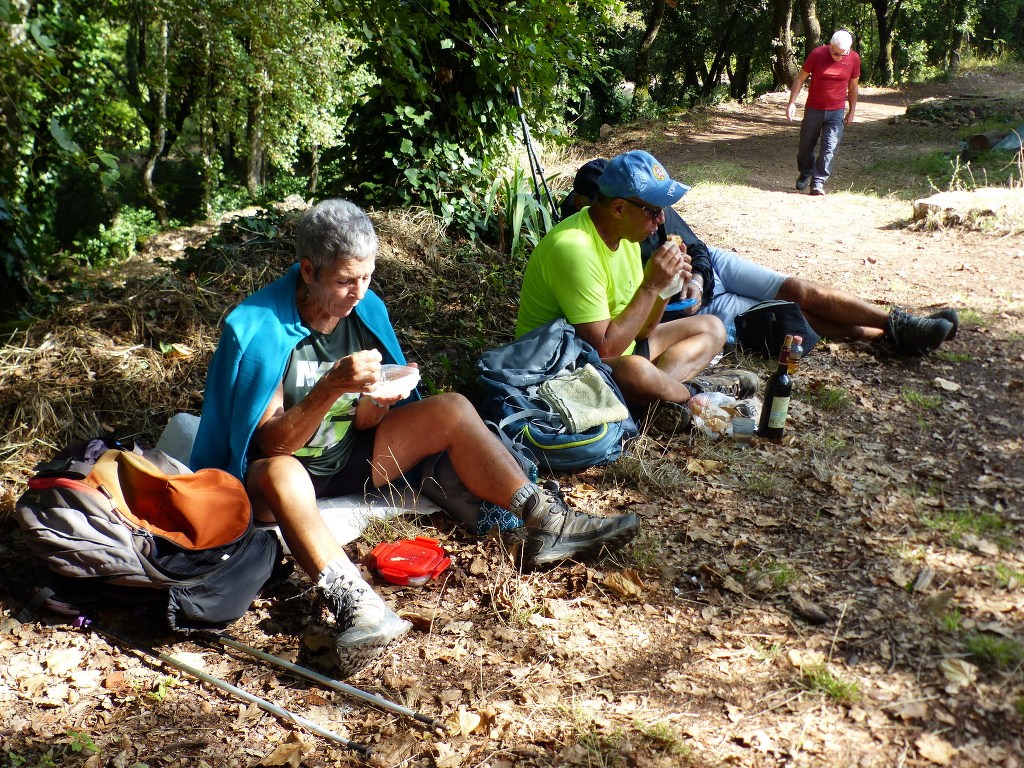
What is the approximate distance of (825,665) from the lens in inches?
99.3

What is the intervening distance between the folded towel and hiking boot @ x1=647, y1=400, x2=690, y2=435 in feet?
1.09

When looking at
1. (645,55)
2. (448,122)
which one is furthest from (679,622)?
(645,55)

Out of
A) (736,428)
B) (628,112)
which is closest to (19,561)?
(736,428)

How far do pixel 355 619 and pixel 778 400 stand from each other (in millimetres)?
2388

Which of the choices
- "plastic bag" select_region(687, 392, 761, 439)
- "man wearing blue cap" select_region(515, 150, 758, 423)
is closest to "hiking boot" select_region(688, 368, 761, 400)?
"plastic bag" select_region(687, 392, 761, 439)

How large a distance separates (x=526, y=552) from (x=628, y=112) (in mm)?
16334

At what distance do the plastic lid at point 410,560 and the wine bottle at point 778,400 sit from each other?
1.85m

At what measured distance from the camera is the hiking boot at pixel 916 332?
482 cm

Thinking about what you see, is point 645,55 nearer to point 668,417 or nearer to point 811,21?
point 811,21

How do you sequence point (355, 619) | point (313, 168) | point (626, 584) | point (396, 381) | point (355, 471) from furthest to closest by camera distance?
point (313, 168)
point (355, 471)
point (626, 584)
point (396, 381)
point (355, 619)

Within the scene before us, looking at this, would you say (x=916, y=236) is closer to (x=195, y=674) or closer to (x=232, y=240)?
(x=232, y=240)

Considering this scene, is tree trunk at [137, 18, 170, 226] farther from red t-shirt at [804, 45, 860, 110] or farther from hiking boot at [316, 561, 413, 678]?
hiking boot at [316, 561, 413, 678]

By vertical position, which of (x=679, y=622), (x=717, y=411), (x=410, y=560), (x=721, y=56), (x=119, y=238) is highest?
(x=721, y=56)

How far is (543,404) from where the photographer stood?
3.76m
